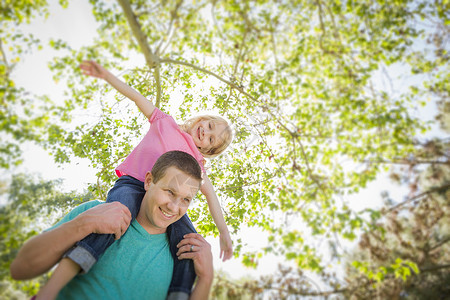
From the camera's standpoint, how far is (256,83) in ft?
12.4

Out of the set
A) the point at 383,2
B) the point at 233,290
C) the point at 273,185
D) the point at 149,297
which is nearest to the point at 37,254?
the point at 149,297

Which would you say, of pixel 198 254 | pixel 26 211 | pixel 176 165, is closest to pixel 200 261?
pixel 198 254

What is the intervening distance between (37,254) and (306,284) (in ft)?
9.25

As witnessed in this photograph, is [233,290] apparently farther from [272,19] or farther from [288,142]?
[272,19]

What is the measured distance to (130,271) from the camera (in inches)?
51.6

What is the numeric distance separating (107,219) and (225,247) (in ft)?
2.67

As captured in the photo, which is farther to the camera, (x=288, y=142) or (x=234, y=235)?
(x=288, y=142)

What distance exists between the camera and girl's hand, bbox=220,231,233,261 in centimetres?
169

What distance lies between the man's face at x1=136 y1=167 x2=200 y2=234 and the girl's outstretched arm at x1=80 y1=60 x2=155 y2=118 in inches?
23.7

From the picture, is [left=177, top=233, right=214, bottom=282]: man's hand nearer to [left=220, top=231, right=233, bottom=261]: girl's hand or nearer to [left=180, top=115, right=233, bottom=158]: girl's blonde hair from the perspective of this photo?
[left=220, top=231, right=233, bottom=261]: girl's hand

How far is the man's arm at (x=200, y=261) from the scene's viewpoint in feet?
4.45

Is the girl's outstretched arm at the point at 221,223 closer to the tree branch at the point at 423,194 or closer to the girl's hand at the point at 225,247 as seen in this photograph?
the girl's hand at the point at 225,247

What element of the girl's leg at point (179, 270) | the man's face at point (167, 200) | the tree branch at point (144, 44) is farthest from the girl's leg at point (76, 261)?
the tree branch at point (144, 44)

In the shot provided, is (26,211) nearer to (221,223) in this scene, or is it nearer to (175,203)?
(175,203)
